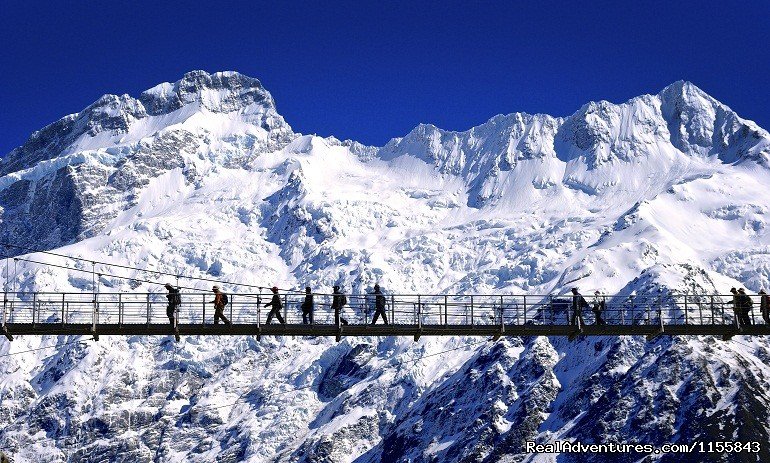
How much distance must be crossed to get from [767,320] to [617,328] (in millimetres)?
8134

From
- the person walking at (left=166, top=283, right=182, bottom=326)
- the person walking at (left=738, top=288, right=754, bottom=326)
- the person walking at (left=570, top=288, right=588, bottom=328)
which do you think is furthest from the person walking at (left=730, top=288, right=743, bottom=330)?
the person walking at (left=166, top=283, right=182, bottom=326)

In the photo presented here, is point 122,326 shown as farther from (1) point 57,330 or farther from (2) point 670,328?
(2) point 670,328

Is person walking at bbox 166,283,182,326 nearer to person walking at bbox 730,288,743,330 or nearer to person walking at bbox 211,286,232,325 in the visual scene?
person walking at bbox 211,286,232,325

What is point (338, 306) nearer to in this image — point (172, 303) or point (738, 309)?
point (172, 303)

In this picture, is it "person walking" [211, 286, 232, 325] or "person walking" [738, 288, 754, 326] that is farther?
"person walking" [738, 288, 754, 326]

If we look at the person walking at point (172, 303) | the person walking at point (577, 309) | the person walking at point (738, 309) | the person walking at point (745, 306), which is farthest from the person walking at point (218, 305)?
the person walking at point (745, 306)

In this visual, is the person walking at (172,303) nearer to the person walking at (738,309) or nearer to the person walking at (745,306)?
the person walking at (738,309)

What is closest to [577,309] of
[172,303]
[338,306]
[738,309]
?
[738,309]

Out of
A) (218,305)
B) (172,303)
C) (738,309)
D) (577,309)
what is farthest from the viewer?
(738,309)

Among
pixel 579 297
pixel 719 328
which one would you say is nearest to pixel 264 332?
pixel 579 297

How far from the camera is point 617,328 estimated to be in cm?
6475

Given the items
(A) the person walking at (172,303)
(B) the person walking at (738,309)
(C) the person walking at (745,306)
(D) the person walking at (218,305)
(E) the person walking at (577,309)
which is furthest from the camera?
(C) the person walking at (745,306)

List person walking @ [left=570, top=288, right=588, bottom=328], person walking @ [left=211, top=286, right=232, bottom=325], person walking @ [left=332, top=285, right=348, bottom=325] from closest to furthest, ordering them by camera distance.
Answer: person walking @ [left=211, top=286, right=232, bottom=325]
person walking @ [left=332, top=285, right=348, bottom=325]
person walking @ [left=570, top=288, right=588, bottom=328]

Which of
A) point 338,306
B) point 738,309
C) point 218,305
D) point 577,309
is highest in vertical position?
point 218,305
